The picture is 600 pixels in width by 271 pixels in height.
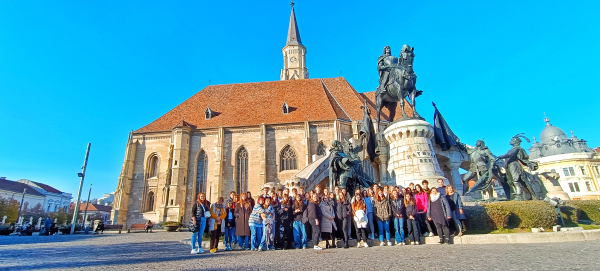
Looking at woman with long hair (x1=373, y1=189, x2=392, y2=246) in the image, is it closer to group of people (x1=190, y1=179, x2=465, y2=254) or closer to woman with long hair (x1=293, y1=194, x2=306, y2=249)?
group of people (x1=190, y1=179, x2=465, y2=254)

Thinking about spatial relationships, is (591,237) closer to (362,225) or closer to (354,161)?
(362,225)

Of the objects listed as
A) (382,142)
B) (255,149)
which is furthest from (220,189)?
(382,142)

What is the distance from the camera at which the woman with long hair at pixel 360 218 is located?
6.55 meters

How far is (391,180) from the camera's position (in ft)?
35.7

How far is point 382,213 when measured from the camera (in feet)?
22.3

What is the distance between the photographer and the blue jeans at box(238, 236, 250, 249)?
23.0 feet

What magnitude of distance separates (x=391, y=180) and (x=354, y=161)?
1.98 m

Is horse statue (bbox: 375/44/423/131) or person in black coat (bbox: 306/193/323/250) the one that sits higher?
horse statue (bbox: 375/44/423/131)

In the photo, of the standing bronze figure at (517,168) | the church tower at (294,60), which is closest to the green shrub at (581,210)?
the standing bronze figure at (517,168)

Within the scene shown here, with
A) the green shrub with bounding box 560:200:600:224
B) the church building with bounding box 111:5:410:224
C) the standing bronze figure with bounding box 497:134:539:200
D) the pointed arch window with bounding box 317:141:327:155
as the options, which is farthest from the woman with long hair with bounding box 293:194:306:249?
the pointed arch window with bounding box 317:141:327:155

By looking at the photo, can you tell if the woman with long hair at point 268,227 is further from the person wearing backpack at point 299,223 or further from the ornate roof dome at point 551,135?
the ornate roof dome at point 551,135

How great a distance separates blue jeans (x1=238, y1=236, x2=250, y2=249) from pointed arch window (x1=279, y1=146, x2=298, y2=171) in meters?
17.7

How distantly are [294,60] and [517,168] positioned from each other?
3759cm

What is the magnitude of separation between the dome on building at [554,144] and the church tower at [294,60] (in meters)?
38.1
